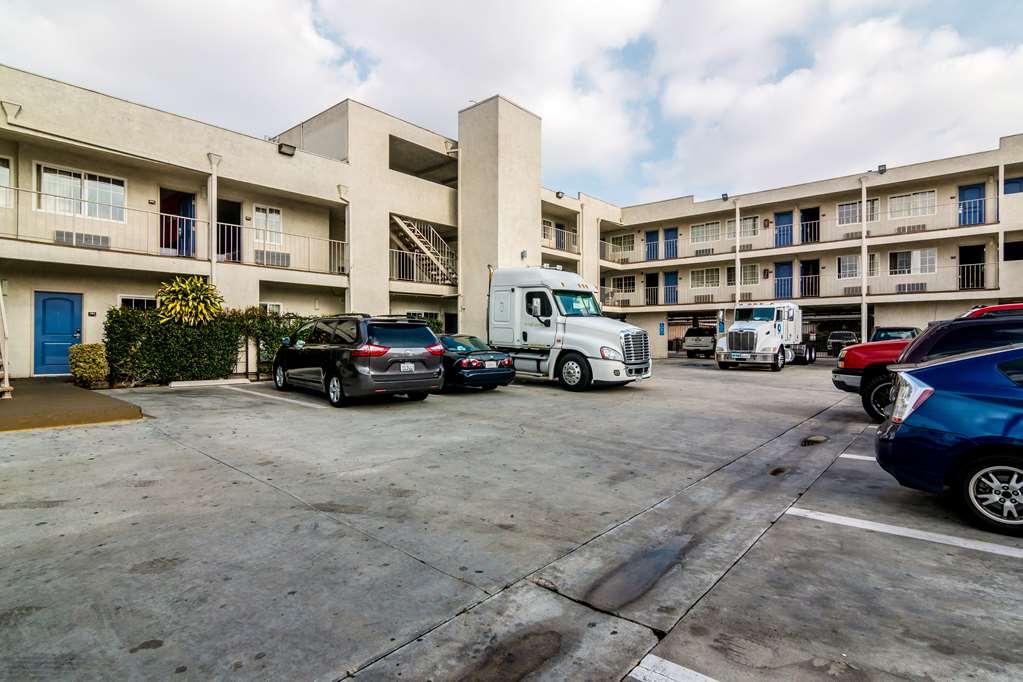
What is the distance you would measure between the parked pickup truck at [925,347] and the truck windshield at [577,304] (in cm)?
582

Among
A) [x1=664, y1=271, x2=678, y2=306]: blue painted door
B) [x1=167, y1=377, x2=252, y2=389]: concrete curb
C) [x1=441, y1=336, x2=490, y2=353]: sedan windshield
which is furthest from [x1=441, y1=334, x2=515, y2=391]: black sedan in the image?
[x1=664, y1=271, x2=678, y2=306]: blue painted door

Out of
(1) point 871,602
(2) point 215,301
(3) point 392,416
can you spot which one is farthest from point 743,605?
(2) point 215,301

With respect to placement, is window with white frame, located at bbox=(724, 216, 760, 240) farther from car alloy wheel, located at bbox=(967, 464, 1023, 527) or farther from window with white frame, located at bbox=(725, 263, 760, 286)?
car alloy wheel, located at bbox=(967, 464, 1023, 527)

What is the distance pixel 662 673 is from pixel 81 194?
17625mm

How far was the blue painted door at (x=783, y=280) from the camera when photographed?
95.6 feet

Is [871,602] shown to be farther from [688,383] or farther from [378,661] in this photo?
[688,383]

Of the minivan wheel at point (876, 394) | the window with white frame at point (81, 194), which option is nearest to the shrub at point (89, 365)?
the window with white frame at point (81, 194)

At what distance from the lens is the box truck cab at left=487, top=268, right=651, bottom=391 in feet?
40.1

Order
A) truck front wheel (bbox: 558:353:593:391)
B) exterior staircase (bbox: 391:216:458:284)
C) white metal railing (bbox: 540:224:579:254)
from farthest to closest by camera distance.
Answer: white metal railing (bbox: 540:224:579:254) < exterior staircase (bbox: 391:216:458:284) < truck front wheel (bbox: 558:353:593:391)

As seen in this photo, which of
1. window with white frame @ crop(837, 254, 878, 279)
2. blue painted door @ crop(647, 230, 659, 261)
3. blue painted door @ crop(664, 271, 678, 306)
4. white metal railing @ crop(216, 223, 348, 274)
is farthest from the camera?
blue painted door @ crop(647, 230, 659, 261)

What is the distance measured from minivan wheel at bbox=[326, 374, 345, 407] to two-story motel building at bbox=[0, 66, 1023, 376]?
7294 mm

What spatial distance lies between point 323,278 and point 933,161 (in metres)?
28.3

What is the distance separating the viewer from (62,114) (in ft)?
41.7

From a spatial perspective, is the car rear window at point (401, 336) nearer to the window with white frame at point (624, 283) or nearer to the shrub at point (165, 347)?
the shrub at point (165, 347)
